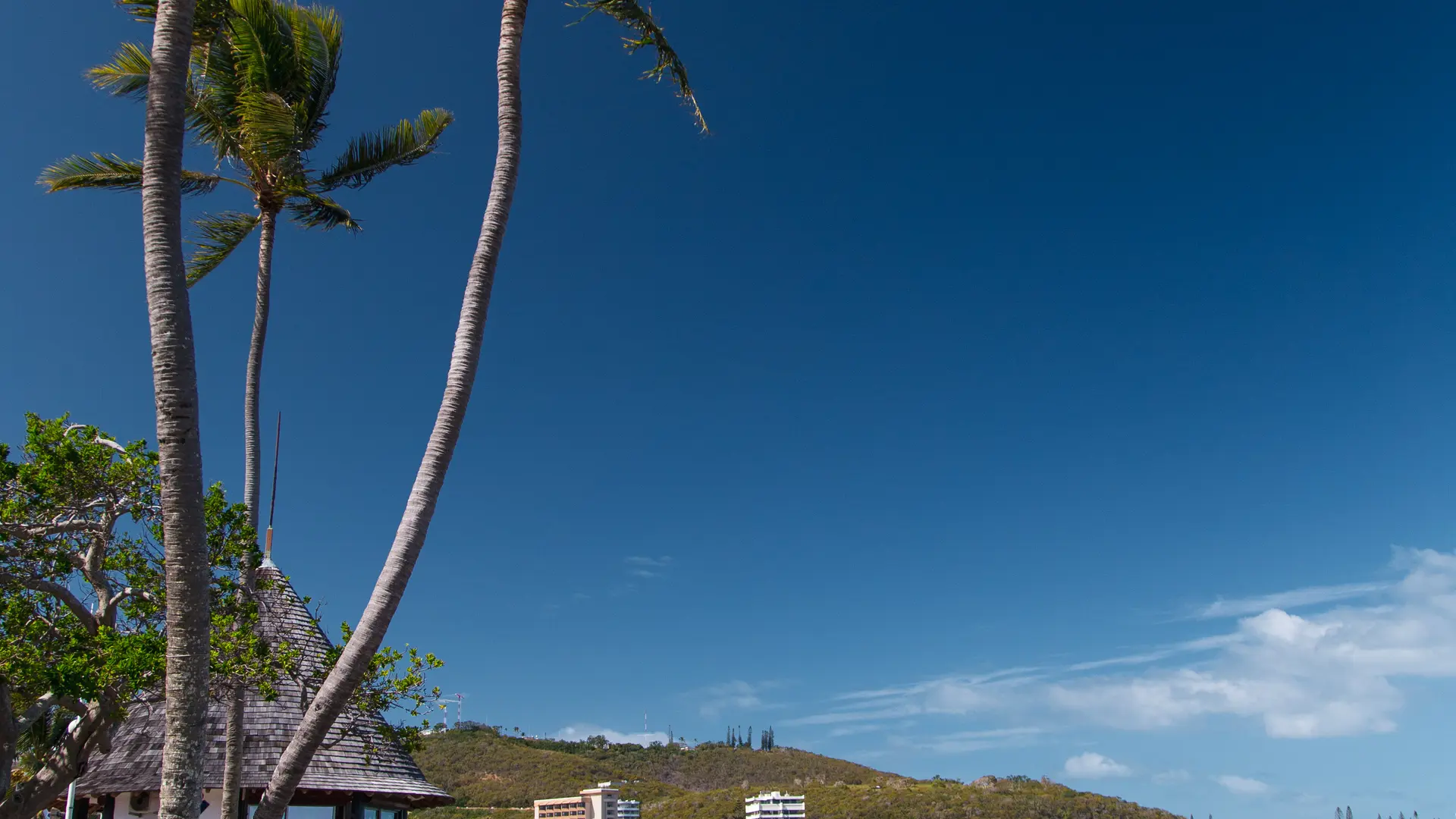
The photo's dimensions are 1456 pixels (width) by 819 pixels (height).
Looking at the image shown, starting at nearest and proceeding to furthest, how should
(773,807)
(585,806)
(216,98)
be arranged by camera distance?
(216,98), (585,806), (773,807)

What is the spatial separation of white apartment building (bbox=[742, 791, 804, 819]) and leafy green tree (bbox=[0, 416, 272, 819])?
52.6m

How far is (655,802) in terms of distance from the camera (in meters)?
73.5

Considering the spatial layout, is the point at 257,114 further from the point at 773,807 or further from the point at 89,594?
the point at 773,807

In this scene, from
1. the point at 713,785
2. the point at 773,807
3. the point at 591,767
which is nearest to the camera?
the point at 773,807

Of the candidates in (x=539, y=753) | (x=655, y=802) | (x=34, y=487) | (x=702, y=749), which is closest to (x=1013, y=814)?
(x=655, y=802)

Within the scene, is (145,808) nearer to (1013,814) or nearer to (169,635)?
(169,635)

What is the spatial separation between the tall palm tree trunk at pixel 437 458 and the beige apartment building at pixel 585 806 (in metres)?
49.0

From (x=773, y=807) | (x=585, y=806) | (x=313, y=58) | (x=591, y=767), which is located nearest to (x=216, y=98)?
(x=313, y=58)

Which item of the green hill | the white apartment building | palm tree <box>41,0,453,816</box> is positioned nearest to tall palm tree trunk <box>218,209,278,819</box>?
palm tree <box>41,0,453,816</box>

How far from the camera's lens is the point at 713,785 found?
96875 millimetres

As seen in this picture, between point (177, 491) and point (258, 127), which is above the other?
point (258, 127)

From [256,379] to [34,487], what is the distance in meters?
3.03

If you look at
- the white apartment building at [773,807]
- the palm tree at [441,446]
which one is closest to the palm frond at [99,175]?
the palm tree at [441,446]

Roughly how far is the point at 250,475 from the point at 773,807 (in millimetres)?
55253
